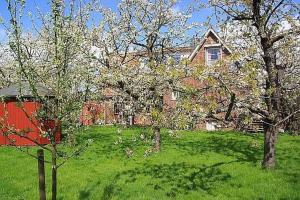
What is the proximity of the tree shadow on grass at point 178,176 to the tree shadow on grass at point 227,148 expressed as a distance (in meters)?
2.30

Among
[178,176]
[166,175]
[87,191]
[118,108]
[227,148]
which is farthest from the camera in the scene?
[227,148]

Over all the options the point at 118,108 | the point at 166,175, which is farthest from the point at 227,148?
the point at 166,175

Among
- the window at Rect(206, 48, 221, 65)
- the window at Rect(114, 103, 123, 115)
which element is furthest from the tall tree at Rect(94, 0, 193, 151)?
the window at Rect(206, 48, 221, 65)

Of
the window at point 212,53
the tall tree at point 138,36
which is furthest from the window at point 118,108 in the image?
the window at point 212,53

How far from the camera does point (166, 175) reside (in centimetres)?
1409

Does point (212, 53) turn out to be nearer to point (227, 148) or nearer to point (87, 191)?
point (227, 148)

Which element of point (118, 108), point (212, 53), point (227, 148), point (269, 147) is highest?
point (212, 53)

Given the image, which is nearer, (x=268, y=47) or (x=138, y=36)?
(x=268, y=47)

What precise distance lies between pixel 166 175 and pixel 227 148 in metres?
7.24

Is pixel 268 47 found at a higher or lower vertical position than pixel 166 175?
higher

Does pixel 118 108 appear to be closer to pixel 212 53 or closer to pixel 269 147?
pixel 269 147

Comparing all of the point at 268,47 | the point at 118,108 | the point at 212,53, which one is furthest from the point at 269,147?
the point at 212,53

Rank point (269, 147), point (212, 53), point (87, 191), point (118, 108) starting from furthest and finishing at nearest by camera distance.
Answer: point (212, 53)
point (118, 108)
point (269, 147)
point (87, 191)

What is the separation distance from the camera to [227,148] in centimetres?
2055
